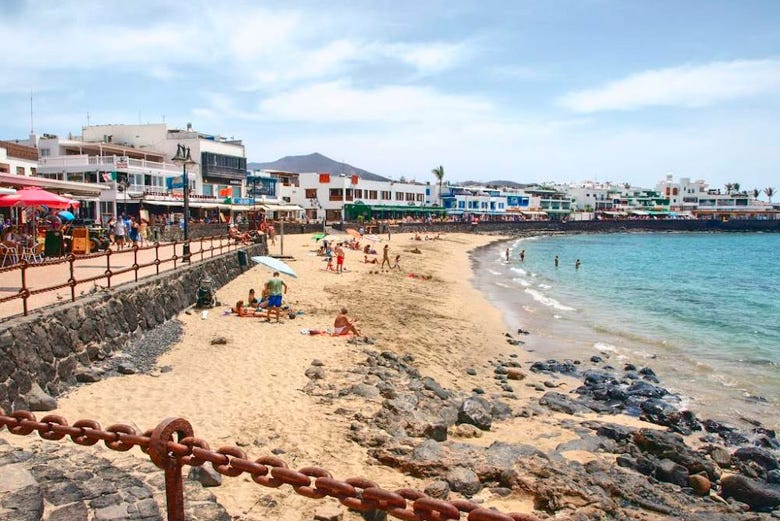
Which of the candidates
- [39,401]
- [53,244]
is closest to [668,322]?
[39,401]

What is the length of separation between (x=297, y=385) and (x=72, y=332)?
3.89 meters

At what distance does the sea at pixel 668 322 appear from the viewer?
1419 cm

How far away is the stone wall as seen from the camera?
25.3ft

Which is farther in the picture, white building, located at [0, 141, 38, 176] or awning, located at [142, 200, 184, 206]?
awning, located at [142, 200, 184, 206]

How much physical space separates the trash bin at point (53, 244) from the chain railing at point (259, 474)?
54.7 feet

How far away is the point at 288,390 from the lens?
990cm

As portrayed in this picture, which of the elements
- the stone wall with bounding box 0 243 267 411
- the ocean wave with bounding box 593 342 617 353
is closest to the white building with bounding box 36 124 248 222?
the stone wall with bounding box 0 243 267 411

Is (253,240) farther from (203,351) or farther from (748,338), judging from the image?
(748,338)

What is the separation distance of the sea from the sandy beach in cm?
249

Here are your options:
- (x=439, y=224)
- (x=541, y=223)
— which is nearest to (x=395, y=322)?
(x=439, y=224)

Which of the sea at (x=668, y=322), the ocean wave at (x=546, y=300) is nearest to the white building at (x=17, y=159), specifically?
the sea at (x=668, y=322)

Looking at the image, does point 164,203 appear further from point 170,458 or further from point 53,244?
point 170,458

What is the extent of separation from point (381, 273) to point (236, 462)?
1043 inches

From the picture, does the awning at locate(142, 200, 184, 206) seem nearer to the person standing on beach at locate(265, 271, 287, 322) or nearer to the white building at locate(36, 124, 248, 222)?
the white building at locate(36, 124, 248, 222)
